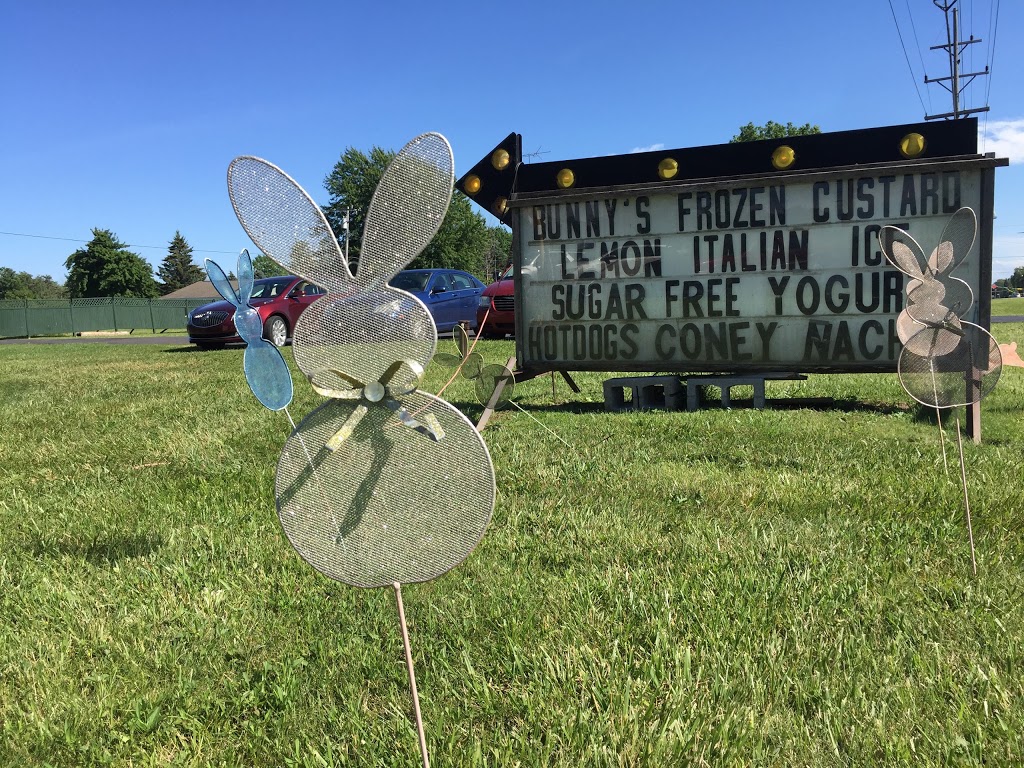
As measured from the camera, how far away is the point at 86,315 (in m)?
37.8

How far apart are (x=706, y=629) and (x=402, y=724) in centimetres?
103

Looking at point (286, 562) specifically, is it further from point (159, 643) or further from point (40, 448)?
point (40, 448)

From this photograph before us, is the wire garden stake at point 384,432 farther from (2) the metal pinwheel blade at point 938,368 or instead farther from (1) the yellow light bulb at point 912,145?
(1) the yellow light bulb at point 912,145

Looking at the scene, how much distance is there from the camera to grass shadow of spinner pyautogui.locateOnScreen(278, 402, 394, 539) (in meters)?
1.69

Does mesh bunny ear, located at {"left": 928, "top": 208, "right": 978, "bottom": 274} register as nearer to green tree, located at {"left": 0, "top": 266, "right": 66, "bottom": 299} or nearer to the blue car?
the blue car

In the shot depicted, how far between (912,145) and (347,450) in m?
5.51

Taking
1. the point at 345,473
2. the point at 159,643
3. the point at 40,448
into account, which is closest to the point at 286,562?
the point at 159,643

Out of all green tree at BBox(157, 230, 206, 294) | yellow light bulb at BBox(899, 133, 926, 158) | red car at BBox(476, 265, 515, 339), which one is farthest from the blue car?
green tree at BBox(157, 230, 206, 294)

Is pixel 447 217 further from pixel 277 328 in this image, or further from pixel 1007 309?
pixel 277 328

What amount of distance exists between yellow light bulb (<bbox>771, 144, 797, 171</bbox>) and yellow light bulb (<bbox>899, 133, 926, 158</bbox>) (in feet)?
2.52

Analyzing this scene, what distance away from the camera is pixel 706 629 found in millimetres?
2410

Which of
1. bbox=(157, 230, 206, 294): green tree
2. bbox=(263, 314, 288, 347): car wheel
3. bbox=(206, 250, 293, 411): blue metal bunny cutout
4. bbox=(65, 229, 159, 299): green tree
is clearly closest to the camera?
bbox=(206, 250, 293, 411): blue metal bunny cutout

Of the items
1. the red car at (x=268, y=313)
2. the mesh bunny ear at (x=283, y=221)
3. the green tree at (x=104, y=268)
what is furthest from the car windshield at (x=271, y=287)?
the green tree at (x=104, y=268)

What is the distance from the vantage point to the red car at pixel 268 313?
12938 mm
